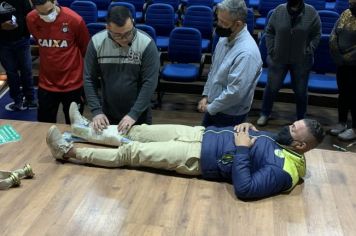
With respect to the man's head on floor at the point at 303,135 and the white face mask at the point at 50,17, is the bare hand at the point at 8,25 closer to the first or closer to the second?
the white face mask at the point at 50,17

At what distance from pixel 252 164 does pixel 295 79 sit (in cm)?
178

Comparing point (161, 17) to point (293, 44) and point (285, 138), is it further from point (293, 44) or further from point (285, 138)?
point (285, 138)

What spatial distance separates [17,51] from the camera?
422cm

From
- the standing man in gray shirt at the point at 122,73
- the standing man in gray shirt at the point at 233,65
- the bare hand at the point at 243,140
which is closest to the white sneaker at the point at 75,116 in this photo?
the standing man in gray shirt at the point at 122,73

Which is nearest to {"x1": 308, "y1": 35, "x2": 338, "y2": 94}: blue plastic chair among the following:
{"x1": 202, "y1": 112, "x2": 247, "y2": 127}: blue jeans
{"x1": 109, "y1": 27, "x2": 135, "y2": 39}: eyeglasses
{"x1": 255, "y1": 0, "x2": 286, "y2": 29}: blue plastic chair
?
{"x1": 255, "y1": 0, "x2": 286, "y2": 29}: blue plastic chair

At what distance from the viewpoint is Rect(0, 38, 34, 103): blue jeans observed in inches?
164

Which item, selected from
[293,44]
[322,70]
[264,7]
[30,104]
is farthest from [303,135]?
[264,7]

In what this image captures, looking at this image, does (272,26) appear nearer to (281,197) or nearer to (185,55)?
(185,55)

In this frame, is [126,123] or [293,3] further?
[293,3]

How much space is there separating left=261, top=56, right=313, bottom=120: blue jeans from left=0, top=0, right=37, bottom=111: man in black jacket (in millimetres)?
2251

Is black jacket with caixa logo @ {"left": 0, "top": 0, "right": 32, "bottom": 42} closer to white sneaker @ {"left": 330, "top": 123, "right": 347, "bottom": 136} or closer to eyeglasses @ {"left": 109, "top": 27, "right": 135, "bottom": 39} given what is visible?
eyeglasses @ {"left": 109, "top": 27, "right": 135, "bottom": 39}

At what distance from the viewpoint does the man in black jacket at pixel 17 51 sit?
391 centimetres

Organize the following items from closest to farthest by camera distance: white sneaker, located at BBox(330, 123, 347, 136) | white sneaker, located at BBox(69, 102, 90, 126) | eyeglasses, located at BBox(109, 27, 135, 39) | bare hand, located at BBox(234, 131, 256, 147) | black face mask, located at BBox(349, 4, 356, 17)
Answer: bare hand, located at BBox(234, 131, 256, 147) → eyeglasses, located at BBox(109, 27, 135, 39) → white sneaker, located at BBox(69, 102, 90, 126) → black face mask, located at BBox(349, 4, 356, 17) → white sneaker, located at BBox(330, 123, 347, 136)

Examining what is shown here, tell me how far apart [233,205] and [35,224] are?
103cm
